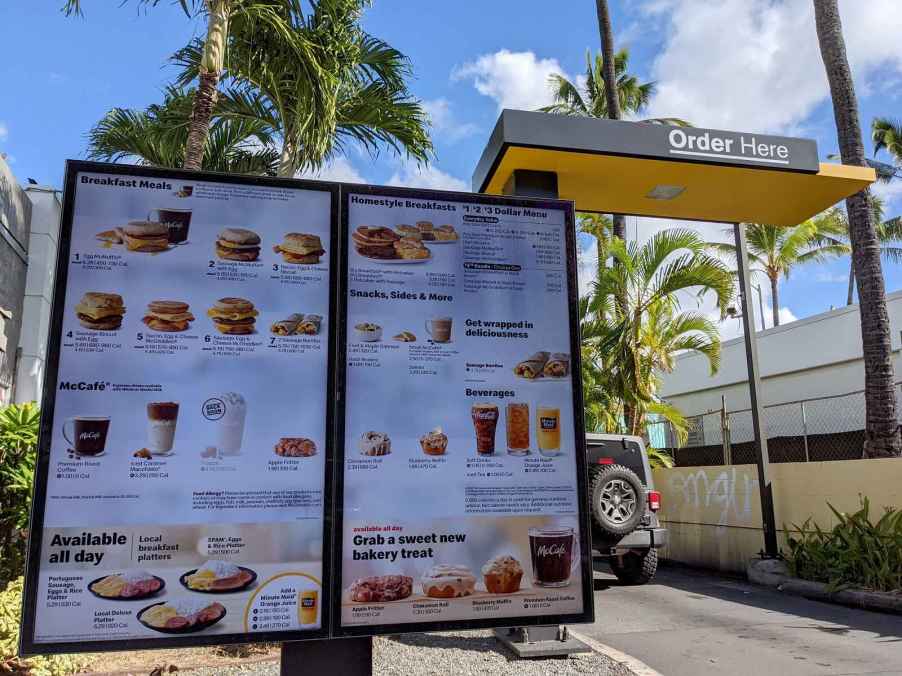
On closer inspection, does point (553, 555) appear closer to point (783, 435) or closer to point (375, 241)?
point (375, 241)

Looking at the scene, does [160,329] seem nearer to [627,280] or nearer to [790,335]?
[627,280]

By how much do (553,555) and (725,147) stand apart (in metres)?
3.14

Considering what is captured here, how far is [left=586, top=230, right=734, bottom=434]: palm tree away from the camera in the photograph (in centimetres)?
1291

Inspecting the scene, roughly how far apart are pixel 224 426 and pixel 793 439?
44.9ft

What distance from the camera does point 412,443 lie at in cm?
312

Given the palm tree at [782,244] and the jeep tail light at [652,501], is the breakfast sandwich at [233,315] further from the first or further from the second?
the palm tree at [782,244]

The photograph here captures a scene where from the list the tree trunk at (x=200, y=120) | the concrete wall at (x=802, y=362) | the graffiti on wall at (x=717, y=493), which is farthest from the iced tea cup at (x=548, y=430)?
Answer: the concrete wall at (x=802, y=362)

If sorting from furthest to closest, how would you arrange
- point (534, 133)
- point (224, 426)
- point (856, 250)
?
point (856, 250) → point (534, 133) → point (224, 426)

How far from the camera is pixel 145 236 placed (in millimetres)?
3029

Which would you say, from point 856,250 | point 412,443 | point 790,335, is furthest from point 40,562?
point 790,335

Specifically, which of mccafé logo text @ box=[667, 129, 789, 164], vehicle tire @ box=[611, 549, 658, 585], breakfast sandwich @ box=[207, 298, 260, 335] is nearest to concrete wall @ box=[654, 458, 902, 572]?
vehicle tire @ box=[611, 549, 658, 585]

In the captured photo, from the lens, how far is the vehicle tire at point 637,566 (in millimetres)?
9125

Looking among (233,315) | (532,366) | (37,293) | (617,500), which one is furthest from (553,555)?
(37,293)

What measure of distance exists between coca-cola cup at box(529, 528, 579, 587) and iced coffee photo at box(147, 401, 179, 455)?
5.23 feet
